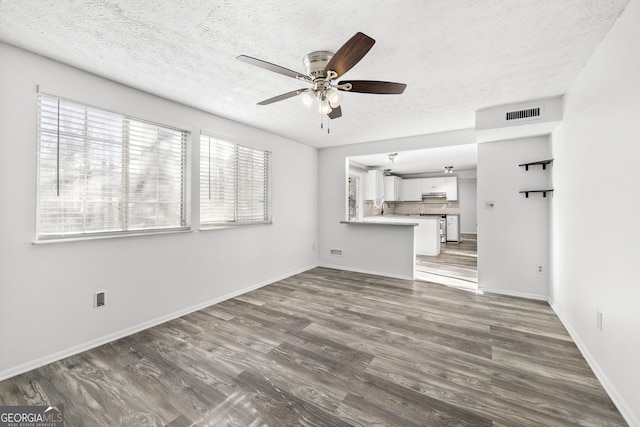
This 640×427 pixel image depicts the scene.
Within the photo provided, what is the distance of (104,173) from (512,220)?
491cm

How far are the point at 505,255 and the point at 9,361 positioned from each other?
17.4 feet

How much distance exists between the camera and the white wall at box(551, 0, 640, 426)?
153 cm

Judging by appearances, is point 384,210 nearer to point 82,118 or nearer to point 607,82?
point 607,82

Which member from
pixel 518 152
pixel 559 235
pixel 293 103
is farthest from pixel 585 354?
pixel 293 103

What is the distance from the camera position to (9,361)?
198cm

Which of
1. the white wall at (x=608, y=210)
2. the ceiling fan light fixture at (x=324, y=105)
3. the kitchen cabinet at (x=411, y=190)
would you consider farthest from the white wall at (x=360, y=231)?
the kitchen cabinet at (x=411, y=190)

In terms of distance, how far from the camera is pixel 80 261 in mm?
2350

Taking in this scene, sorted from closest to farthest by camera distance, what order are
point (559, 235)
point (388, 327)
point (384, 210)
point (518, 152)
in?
point (388, 327) < point (559, 235) < point (518, 152) < point (384, 210)

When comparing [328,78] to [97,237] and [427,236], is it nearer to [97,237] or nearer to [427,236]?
[97,237]

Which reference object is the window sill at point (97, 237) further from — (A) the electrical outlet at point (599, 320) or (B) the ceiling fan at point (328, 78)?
(A) the electrical outlet at point (599, 320)

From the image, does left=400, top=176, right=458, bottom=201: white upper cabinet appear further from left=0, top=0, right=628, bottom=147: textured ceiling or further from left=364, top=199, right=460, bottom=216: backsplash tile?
left=0, top=0, right=628, bottom=147: textured ceiling

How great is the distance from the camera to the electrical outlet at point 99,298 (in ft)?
7.98

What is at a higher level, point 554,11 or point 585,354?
point 554,11

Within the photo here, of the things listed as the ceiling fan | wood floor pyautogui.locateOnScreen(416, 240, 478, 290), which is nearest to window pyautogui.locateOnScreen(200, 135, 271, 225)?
the ceiling fan
